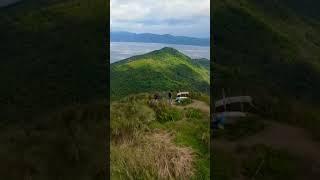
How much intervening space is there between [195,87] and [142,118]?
23.5 inches

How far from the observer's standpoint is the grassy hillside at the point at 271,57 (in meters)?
4.43

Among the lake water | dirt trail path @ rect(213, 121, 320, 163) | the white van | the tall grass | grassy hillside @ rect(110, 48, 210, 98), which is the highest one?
the lake water

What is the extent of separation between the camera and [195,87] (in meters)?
4.82

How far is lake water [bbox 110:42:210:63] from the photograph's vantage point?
470 cm

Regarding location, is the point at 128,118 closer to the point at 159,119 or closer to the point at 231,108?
the point at 159,119

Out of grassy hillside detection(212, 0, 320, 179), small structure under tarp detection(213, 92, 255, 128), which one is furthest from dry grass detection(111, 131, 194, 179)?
small structure under tarp detection(213, 92, 255, 128)

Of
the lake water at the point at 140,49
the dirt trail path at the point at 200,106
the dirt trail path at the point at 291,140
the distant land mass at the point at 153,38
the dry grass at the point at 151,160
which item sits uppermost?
the distant land mass at the point at 153,38
